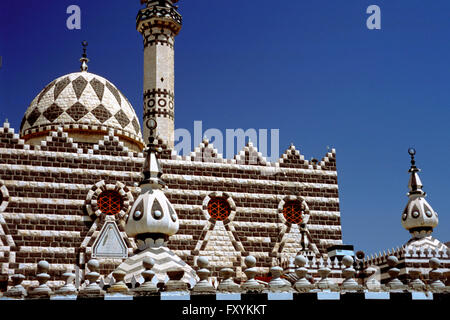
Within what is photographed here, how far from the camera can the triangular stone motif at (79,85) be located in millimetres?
26239

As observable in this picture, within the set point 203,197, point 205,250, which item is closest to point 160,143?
point 203,197

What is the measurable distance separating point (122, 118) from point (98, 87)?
1.64m

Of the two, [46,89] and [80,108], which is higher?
[46,89]

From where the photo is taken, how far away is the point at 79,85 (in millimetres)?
26516

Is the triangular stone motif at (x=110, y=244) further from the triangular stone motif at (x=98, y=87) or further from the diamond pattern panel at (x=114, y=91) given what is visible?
the diamond pattern panel at (x=114, y=91)

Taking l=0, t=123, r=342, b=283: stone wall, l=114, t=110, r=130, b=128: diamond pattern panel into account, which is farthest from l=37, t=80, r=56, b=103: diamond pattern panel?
l=0, t=123, r=342, b=283: stone wall

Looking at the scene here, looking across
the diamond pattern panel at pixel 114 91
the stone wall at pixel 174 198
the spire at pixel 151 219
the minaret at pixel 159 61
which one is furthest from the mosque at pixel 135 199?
the minaret at pixel 159 61

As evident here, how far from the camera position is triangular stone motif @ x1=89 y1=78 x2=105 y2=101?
1043 inches

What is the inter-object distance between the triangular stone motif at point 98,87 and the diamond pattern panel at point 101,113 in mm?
537

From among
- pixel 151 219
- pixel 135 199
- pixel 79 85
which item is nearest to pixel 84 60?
pixel 79 85

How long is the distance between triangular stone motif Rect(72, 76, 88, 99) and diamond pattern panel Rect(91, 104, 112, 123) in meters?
0.92

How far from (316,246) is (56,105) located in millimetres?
11183

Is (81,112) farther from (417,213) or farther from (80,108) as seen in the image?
(417,213)
